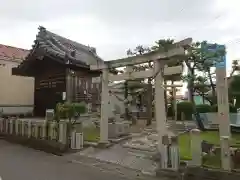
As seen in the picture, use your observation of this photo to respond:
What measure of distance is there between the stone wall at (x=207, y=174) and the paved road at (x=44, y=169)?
4.44ft

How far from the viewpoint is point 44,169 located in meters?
8.69

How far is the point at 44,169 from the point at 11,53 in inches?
751

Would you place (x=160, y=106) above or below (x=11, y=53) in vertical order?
below

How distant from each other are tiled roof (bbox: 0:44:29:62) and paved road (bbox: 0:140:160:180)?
48.2ft

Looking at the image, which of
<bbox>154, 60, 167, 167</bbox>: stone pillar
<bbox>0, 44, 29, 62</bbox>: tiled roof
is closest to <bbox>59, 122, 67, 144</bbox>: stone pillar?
<bbox>154, 60, 167, 167</bbox>: stone pillar

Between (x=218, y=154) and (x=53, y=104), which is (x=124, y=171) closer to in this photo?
(x=218, y=154)

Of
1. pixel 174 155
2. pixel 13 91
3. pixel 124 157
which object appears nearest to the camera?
pixel 174 155

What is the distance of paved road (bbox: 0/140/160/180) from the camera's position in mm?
7766

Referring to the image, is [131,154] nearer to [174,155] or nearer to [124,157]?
[124,157]

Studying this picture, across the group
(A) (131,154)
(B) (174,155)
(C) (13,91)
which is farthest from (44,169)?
(C) (13,91)

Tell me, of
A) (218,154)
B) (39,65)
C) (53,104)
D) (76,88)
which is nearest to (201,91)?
(76,88)

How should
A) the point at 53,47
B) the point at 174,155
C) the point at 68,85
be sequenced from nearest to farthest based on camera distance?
the point at 174,155, the point at 68,85, the point at 53,47

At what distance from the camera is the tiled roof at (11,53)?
2402cm

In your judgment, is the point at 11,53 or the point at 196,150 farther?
the point at 11,53
